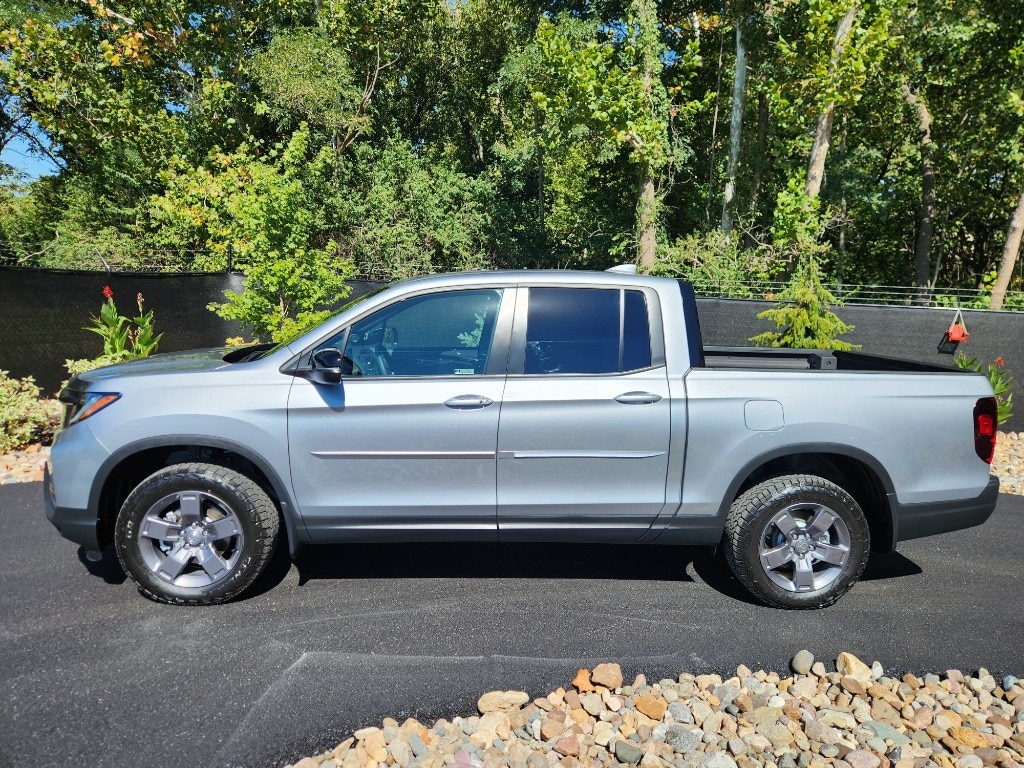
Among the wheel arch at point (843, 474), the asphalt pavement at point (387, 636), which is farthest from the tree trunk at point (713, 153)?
the wheel arch at point (843, 474)

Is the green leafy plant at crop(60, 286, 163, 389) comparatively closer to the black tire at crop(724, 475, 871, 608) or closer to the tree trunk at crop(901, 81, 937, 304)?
the black tire at crop(724, 475, 871, 608)

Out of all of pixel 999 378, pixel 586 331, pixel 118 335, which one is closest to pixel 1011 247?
pixel 999 378

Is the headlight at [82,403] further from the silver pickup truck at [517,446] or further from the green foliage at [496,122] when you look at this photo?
the green foliage at [496,122]

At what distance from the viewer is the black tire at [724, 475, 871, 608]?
3.73 metres

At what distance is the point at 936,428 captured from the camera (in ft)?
12.1

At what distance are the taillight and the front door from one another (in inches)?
100

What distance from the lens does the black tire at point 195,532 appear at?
3.62 meters

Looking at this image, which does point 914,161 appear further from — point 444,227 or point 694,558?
point 694,558

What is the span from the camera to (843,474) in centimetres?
400

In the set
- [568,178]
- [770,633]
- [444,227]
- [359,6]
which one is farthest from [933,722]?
[568,178]

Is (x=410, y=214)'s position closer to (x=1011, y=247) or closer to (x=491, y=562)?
(x=1011, y=247)

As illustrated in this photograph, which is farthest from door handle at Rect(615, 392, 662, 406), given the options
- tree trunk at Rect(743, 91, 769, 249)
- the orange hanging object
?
tree trunk at Rect(743, 91, 769, 249)

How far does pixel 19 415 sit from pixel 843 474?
24.8 ft

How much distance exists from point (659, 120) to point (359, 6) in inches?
329
